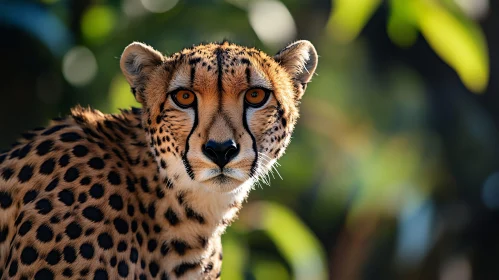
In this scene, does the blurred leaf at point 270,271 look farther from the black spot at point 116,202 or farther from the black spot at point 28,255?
the black spot at point 28,255

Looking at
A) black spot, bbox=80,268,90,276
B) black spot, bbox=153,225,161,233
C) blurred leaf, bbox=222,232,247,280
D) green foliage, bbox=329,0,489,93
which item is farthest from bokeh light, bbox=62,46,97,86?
black spot, bbox=80,268,90,276

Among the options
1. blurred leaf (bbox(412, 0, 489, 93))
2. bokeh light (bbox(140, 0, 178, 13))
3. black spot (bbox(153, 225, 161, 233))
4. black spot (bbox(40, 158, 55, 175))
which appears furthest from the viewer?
bokeh light (bbox(140, 0, 178, 13))

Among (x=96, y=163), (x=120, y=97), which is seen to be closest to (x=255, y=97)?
(x=96, y=163)

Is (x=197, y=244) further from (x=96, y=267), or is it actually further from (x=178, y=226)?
(x=96, y=267)

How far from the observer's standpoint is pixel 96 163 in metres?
4.22

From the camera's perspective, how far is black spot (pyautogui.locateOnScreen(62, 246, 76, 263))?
391cm

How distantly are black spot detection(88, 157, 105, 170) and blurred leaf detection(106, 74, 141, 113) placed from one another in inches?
155

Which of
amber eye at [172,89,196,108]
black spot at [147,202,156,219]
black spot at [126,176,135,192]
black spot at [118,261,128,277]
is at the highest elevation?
amber eye at [172,89,196,108]

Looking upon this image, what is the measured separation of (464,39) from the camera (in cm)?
696

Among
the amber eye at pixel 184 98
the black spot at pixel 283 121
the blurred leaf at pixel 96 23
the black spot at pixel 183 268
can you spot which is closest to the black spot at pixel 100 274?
the black spot at pixel 183 268

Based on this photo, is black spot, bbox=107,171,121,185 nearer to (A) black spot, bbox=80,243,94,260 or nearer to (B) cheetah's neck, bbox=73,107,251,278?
(B) cheetah's neck, bbox=73,107,251,278

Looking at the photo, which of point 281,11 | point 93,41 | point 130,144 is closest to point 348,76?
point 281,11

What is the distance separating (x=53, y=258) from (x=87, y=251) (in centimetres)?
13

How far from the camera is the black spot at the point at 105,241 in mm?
3975
